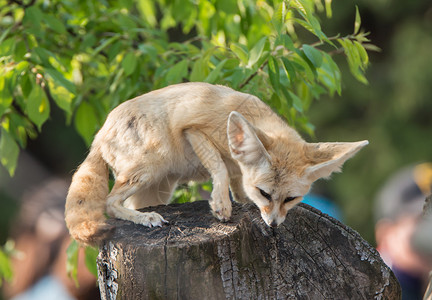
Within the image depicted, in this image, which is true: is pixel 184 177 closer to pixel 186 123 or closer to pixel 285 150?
pixel 186 123

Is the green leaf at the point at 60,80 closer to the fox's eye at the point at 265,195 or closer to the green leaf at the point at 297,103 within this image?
the fox's eye at the point at 265,195

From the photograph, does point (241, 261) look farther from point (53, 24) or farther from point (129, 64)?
point (53, 24)

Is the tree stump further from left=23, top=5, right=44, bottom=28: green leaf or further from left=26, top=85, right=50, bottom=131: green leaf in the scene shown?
left=23, top=5, right=44, bottom=28: green leaf

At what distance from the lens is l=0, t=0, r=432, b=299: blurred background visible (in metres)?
10.7

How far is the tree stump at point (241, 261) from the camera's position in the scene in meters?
2.75

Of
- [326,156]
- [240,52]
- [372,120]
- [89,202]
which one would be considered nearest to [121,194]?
[89,202]

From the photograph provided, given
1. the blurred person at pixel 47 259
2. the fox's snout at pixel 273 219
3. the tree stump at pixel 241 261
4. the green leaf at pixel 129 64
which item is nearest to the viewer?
the tree stump at pixel 241 261

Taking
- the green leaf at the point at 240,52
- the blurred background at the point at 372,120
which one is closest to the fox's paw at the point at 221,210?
the green leaf at the point at 240,52

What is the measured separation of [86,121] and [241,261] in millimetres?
2328

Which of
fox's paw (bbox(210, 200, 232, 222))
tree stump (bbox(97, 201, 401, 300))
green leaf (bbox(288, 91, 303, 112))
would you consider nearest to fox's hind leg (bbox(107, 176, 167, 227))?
tree stump (bbox(97, 201, 401, 300))

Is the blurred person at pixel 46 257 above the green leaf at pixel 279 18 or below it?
below

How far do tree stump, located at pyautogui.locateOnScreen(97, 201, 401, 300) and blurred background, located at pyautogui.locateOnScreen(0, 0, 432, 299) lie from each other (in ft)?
24.0

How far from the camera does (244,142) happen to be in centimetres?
351

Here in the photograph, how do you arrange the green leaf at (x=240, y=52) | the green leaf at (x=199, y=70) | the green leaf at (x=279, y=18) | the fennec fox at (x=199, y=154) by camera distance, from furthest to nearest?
the green leaf at (x=199, y=70) → the green leaf at (x=240, y=52) → the fennec fox at (x=199, y=154) → the green leaf at (x=279, y=18)
